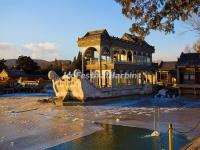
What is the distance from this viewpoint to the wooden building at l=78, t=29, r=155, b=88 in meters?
35.5

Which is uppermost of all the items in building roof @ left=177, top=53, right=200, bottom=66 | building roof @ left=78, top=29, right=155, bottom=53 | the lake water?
building roof @ left=78, top=29, right=155, bottom=53

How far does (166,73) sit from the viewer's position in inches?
2115

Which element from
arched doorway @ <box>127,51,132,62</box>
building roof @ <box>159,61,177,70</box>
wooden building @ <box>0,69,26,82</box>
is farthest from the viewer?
wooden building @ <box>0,69,26,82</box>

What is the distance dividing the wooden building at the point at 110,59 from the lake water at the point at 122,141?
17446 millimetres

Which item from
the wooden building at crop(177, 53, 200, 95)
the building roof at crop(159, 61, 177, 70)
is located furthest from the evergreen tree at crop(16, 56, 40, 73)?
the wooden building at crop(177, 53, 200, 95)

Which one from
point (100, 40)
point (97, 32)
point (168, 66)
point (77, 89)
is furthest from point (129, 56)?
point (77, 89)

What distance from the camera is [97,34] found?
115 ft

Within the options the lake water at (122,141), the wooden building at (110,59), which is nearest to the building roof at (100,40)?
the wooden building at (110,59)

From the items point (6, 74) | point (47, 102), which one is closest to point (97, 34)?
point (47, 102)

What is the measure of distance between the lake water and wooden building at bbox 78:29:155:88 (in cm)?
1745

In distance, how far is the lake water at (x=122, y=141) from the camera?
1392 cm

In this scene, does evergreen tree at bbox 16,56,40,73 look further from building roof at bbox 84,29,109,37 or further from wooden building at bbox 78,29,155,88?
building roof at bbox 84,29,109,37

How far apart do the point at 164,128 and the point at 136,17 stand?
855cm

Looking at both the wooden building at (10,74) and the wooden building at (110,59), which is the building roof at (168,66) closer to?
the wooden building at (110,59)
